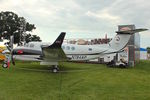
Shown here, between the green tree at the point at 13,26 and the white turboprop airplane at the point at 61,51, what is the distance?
1315 inches

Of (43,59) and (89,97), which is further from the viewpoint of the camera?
(43,59)

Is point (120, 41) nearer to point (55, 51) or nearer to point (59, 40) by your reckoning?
point (55, 51)

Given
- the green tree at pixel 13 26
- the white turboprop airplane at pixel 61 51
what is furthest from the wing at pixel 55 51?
the green tree at pixel 13 26

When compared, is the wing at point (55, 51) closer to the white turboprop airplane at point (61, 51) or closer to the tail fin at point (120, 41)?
the white turboprop airplane at point (61, 51)

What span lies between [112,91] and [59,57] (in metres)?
8.40

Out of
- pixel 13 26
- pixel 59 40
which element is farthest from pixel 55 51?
pixel 13 26

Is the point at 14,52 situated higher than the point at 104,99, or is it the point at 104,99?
the point at 14,52

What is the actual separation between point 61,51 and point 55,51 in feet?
1.60

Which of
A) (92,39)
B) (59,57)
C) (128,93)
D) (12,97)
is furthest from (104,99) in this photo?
(92,39)

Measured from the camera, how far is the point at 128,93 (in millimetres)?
10766

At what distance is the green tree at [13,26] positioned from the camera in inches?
2135

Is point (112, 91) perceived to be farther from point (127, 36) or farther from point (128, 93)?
point (127, 36)

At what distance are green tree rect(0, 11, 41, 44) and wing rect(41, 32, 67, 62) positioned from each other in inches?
1411

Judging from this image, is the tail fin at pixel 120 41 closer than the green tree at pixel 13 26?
Yes
